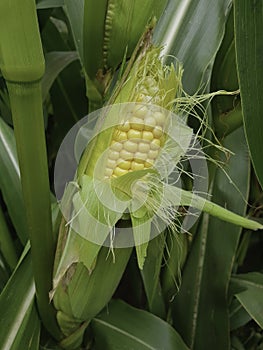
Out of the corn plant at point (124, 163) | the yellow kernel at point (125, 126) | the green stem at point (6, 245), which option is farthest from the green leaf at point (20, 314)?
the yellow kernel at point (125, 126)

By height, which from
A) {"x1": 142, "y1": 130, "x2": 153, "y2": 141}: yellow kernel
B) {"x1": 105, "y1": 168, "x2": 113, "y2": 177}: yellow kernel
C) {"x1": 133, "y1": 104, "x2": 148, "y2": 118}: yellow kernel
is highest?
{"x1": 133, "y1": 104, "x2": 148, "y2": 118}: yellow kernel

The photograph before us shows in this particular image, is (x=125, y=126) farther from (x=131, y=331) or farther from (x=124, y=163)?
(x=131, y=331)

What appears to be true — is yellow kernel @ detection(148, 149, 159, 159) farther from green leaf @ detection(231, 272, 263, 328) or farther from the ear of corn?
green leaf @ detection(231, 272, 263, 328)

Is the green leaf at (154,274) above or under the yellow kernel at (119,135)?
under

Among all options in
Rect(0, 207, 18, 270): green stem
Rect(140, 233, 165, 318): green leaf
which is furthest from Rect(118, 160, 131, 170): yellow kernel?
Rect(0, 207, 18, 270): green stem

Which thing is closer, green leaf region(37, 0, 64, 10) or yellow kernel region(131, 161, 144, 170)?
yellow kernel region(131, 161, 144, 170)

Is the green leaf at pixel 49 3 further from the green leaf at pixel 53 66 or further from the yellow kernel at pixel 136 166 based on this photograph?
the yellow kernel at pixel 136 166

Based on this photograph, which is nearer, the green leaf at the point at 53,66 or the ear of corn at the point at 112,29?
the ear of corn at the point at 112,29

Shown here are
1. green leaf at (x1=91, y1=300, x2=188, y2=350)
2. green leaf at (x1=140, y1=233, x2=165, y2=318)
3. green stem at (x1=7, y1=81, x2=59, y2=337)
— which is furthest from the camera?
green leaf at (x1=91, y1=300, x2=188, y2=350)
